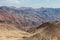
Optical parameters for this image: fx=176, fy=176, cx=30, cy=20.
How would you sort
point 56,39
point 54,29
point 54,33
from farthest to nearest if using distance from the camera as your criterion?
point 54,29, point 54,33, point 56,39

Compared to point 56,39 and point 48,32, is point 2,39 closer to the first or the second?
point 48,32

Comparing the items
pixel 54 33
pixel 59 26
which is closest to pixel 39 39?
pixel 54 33

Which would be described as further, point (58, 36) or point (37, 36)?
point (37, 36)

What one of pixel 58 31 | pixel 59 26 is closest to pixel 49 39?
pixel 58 31

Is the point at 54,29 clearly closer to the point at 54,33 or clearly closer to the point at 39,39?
the point at 54,33

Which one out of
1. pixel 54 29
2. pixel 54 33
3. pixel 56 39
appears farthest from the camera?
pixel 54 29

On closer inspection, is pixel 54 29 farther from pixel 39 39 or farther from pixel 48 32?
pixel 39 39

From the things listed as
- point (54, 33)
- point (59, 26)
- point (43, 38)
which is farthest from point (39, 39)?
point (59, 26)

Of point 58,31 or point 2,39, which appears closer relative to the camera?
point 58,31
